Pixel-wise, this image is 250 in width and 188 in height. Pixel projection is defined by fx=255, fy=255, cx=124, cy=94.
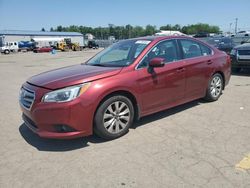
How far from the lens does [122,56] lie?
495cm

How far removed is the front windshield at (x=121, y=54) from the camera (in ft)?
15.0

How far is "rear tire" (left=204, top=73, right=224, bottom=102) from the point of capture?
5868 mm

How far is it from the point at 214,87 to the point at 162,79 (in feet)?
6.72

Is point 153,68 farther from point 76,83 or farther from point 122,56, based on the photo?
point 76,83

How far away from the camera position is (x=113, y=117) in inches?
161

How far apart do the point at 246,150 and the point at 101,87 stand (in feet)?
7.46

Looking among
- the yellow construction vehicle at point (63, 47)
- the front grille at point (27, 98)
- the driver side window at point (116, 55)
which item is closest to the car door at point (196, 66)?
the driver side window at point (116, 55)

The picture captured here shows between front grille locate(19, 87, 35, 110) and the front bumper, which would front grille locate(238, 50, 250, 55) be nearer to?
the front bumper

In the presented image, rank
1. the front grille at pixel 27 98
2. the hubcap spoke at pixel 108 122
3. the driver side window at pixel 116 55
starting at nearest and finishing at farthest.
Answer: the front grille at pixel 27 98 → the hubcap spoke at pixel 108 122 → the driver side window at pixel 116 55

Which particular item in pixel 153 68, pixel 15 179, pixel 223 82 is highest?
pixel 153 68

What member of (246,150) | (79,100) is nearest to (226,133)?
(246,150)

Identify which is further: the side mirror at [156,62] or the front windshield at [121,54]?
the front windshield at [121,54]

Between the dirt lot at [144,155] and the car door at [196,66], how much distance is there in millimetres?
552

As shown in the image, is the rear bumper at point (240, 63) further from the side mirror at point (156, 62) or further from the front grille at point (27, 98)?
the front grille at point (27, 98)
